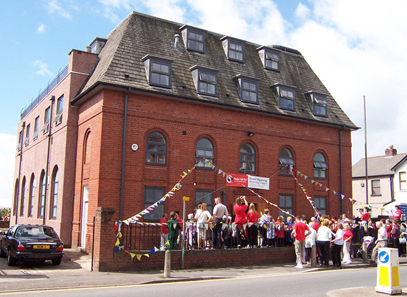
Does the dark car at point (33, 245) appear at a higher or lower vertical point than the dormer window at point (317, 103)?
lower

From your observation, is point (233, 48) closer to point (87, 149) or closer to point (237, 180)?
point (237, 180)

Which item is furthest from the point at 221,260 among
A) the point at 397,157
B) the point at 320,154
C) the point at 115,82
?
the point at 397,157

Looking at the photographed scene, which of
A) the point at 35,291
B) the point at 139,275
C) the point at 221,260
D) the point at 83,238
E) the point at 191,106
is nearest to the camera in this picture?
the point at 35,291

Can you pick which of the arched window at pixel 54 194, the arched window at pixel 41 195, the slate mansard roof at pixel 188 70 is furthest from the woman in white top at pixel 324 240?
the arched window at pixel 41 195

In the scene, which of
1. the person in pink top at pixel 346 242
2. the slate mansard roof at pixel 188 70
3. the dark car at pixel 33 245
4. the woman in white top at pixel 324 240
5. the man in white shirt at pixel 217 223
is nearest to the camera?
the dark car at pixel 33 245

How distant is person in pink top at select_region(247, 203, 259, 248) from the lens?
1497cm

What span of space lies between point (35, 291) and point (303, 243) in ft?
30.3

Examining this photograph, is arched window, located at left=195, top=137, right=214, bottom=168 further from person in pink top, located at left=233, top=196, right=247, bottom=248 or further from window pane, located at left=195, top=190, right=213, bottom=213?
person in pink top, located at left=233, top=196, right=247, bottom=248

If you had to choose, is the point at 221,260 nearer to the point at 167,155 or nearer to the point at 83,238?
the point at 167,155

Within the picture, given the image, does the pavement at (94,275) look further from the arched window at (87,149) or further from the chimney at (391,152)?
the chimney at (391,152)

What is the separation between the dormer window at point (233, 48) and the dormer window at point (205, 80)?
10.6 ft

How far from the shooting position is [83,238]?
58.5ft

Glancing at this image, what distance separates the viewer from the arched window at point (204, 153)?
1903 centimetres

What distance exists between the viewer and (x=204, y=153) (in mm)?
19234
